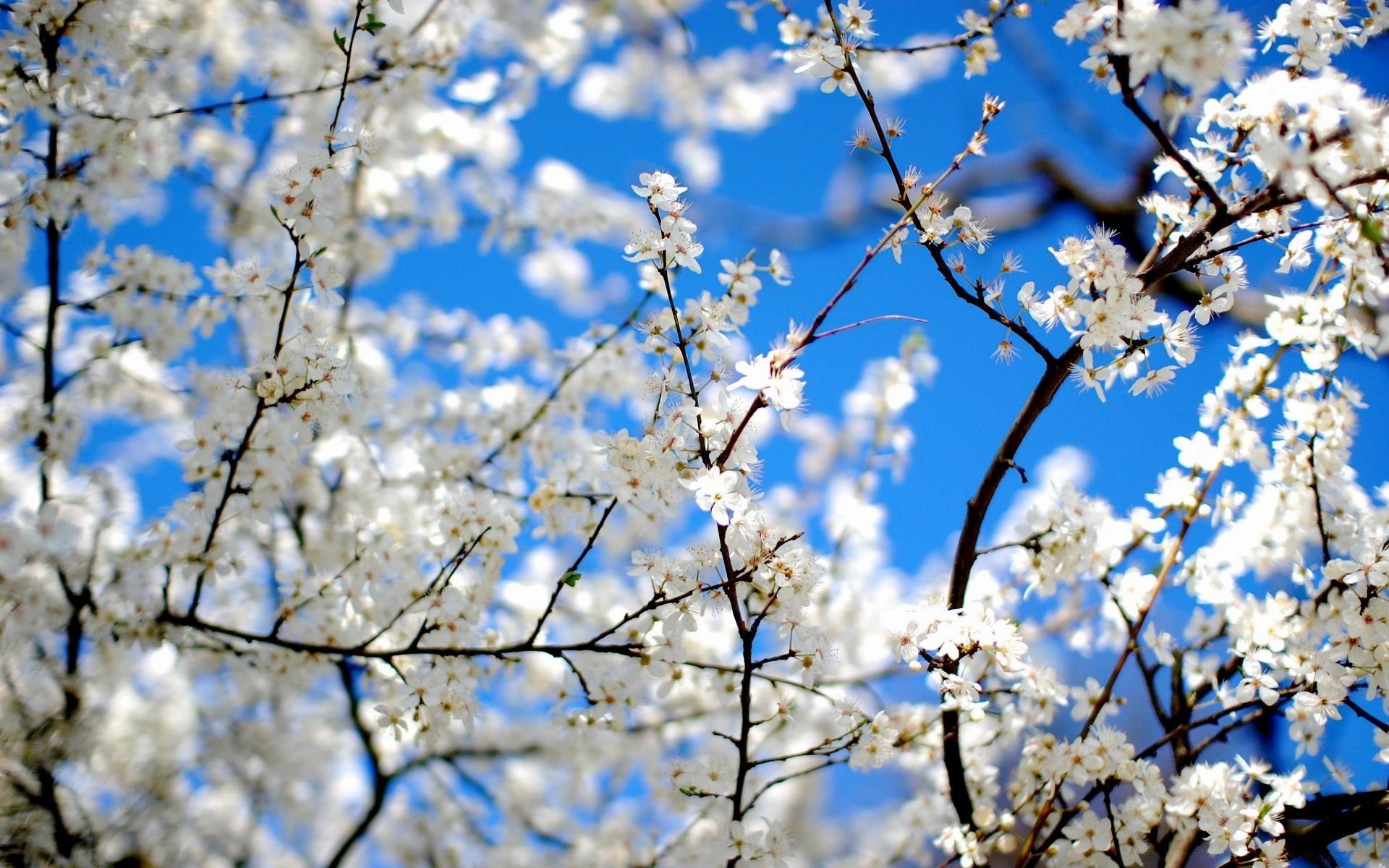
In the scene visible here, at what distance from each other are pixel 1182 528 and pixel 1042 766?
77 centimetres

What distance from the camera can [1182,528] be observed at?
8.16ft

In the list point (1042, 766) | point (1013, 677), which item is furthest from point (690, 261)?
point (1013, 677)

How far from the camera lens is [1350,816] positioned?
196cm

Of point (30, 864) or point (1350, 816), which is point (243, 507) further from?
point (1350, 816)

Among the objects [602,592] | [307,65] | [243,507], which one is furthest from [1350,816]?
[307,65]

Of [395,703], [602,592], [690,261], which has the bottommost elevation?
[395,703]

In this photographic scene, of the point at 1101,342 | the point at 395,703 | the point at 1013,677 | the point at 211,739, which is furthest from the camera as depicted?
the point at 211,739

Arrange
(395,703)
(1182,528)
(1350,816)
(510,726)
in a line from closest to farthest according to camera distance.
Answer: (1350,816), (395,703), (1182,528), (510,726)

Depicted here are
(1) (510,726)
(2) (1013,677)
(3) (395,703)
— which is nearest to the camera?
(3) (395,703)

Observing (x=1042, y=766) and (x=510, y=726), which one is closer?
(x=1042, y=766)

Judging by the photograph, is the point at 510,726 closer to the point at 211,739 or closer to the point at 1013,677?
the point at 211,739

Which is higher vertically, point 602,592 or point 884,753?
point 602,592

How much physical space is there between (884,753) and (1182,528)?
44.5 inches

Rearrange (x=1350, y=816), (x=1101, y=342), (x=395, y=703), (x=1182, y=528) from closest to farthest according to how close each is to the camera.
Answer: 1. (x=1101, y=342)
2. (x=1350, y=816)
3. (x=395, y=703)
4. (x=1182, y=528)
